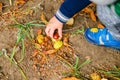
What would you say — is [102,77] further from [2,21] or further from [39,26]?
[2,21]

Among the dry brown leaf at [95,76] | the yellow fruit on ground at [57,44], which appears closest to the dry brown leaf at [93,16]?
the yellow fruit on ground at [57,44]

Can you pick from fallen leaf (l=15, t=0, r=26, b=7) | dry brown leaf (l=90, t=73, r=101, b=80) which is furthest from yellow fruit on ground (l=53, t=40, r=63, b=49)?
fallen leaf (l=15, t=0, r=26, b=7)

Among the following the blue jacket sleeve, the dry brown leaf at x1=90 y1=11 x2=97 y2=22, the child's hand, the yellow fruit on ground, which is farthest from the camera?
the dry brown leaf at x1=90 y1=11 x2=97 y2=22

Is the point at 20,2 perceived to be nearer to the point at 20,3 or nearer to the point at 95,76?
the point at 20,3

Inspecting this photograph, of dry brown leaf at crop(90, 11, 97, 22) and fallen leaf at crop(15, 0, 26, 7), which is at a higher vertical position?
fallen leaf at crop(15, 0, 26, 7)

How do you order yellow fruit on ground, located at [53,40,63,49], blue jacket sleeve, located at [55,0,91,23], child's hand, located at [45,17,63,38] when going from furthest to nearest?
yellow fruit on ground, located at [53,40,63,49] → child's hand, located at [45,17,63,38] → blue jacket sleeve, located at [55,0,91,23]

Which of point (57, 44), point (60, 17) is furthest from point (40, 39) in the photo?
point (60, 17)

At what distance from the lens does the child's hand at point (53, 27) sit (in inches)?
65.5

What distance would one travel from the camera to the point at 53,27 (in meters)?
1.69

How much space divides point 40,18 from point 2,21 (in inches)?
9.4

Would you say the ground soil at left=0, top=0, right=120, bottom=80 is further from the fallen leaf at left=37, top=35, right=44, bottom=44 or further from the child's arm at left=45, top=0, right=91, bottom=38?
the child's arm at left=45, top=0, right=91, bottom=38

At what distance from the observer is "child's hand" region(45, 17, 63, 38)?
166 centimetres

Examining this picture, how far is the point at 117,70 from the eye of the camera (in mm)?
1721

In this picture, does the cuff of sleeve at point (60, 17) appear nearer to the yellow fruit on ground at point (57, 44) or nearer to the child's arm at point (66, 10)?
the child's arm at point (66, 10)
